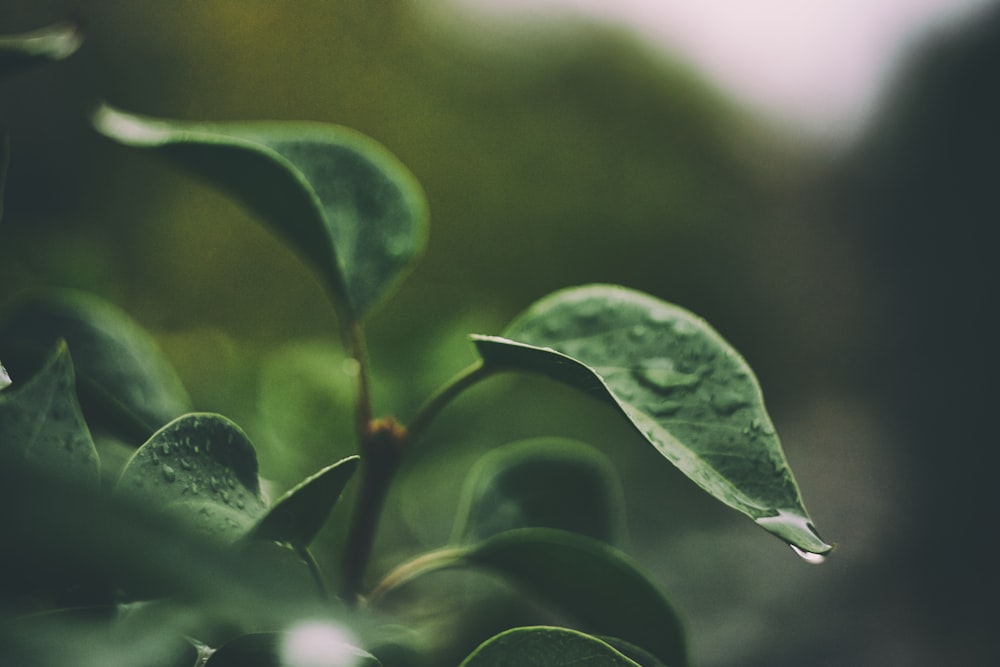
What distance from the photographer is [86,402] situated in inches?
14.5

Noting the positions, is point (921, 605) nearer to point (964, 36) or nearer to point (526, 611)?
point (526, 611)

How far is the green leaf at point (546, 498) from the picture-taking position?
1.83 feet

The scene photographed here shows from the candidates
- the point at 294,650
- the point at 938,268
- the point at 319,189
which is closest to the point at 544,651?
the point at 294,650

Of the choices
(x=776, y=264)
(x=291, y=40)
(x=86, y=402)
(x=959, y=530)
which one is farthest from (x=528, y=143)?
(x=86, y=402)

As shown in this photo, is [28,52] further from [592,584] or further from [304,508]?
[592,584]

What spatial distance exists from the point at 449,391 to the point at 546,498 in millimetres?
168

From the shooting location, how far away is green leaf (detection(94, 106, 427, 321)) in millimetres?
363

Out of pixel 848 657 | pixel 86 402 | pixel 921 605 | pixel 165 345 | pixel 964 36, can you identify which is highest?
Result: pixel 964 36

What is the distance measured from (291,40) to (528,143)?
34.6 inches

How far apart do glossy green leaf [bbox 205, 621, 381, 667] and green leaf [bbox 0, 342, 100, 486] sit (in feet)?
0.27

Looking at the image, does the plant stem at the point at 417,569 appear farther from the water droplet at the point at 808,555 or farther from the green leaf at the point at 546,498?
the water droplet at the point at 808,555

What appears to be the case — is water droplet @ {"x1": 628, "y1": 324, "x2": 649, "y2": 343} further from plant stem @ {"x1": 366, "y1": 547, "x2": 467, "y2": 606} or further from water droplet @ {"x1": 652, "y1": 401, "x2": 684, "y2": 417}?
plant stem @ {"x1": 366, "y1": 547, "x2": 467, "y2": 606}

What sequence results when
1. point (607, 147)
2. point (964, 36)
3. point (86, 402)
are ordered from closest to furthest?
point (86, 402)
point (607, 147)
point (964, 36)

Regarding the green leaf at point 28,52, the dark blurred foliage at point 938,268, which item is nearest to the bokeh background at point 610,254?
the dark blurred foliage at point 938,268
